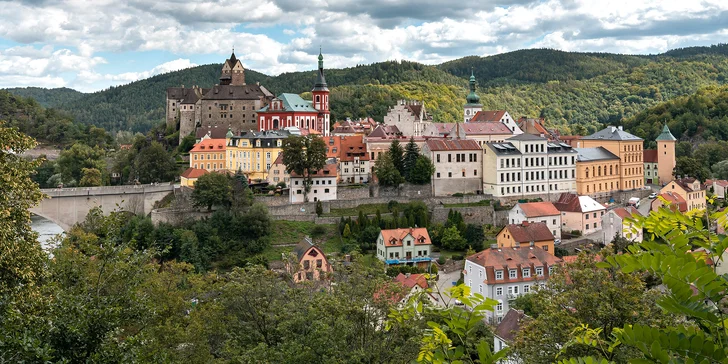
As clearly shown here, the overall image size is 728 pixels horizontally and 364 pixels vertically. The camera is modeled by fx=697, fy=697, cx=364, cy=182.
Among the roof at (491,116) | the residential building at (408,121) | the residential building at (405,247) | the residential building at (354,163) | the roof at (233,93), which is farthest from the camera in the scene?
the roof at (233,93)

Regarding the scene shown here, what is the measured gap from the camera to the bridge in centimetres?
5106

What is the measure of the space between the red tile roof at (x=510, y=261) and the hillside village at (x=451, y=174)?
222 mm

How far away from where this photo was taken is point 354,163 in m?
60.8

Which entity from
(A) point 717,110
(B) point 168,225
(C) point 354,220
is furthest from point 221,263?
(A) point 717,110

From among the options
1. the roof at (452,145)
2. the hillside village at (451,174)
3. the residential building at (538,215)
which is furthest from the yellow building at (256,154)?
the residential building at (538,215)

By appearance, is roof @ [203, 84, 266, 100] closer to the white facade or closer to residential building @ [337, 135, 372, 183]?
residential building @ [337, 135, 372, 183]

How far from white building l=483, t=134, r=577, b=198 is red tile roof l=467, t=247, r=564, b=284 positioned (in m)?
18.6

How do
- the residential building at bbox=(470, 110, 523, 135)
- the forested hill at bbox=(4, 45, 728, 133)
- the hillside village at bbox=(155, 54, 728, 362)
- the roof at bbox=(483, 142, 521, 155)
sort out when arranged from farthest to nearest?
the forested hill at bbox=(4, 45, 728, 133), the residential building at bbox=(470, 110, 523, 135), the roof at bbox=(483, 142, 521, 155), the hillside village at bbox=(155, 54, 728, 362)

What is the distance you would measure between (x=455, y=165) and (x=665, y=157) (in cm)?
2531

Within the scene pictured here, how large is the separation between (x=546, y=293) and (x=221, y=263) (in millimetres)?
33958

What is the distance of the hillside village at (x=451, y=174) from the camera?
1976 inches

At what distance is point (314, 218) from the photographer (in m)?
54.1

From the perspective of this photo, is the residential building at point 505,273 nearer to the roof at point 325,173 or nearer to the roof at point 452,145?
the roof at point 325,173

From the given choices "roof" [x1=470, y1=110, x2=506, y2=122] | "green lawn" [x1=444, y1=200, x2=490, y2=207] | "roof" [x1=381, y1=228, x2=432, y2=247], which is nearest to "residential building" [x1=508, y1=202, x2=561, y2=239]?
"green lawn" [x1=444, y1=200, x2=490, y2=207]
